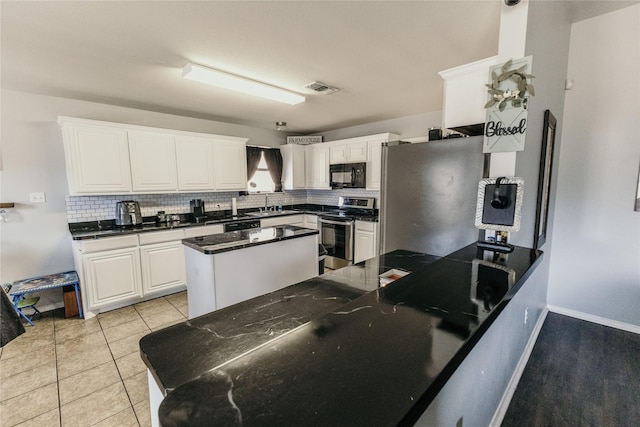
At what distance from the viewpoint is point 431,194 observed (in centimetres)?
203

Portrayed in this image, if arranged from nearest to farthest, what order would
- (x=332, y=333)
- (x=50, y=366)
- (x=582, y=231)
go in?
(x=332, y=333) < (x=50, y=366) < (x=582, y=231)

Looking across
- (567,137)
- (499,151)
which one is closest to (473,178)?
(499,151)

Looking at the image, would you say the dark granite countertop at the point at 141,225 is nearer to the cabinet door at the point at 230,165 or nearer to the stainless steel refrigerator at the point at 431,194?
the cabinet door at the point at 230,165

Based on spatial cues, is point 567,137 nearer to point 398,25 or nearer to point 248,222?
point 398,25

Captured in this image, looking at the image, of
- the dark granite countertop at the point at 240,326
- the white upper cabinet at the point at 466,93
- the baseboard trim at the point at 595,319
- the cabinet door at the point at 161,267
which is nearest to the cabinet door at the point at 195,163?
the cabinet door at the point at 161,267

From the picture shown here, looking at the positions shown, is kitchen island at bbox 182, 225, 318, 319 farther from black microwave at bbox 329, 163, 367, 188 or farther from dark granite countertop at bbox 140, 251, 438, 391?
black microwave at bbox 329, 163, 367, 188

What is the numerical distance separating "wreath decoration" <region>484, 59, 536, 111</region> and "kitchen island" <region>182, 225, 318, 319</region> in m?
1.78

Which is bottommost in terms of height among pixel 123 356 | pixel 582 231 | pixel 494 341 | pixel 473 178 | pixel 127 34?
pixel 123 356

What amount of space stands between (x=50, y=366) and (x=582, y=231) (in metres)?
4.86

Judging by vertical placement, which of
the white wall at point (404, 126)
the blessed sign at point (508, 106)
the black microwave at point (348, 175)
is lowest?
the black microwave at point (348, 175)

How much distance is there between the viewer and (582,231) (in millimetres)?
2711

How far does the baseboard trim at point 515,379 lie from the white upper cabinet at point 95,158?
13.3 ft

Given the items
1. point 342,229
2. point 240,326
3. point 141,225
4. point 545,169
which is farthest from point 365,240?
point 240,326

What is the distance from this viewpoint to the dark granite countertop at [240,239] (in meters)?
2.16
